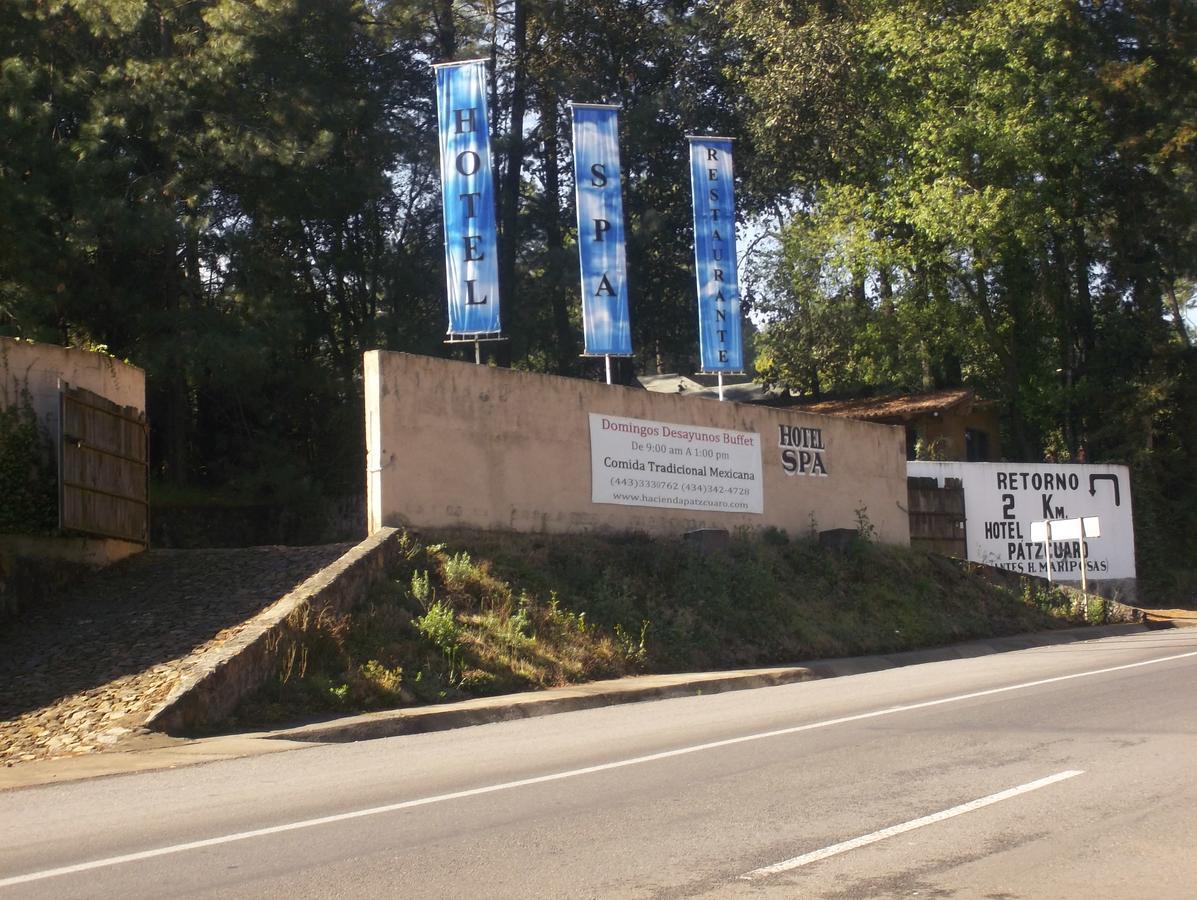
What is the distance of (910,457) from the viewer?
37.7m

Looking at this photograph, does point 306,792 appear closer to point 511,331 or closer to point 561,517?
point 561,517

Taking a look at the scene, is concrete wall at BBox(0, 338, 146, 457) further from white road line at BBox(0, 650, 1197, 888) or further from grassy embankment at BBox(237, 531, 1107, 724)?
white road line at BBox(0, 650, 1197, 888)

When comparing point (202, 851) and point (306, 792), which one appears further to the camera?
point (306, 792)

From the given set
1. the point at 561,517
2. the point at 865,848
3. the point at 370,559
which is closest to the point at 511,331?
the point at 561,517

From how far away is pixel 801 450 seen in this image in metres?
24.8

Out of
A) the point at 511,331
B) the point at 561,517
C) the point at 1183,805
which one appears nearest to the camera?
the point at 1183,805

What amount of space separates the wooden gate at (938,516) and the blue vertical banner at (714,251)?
234 inches

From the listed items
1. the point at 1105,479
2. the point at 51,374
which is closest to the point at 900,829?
the point at 51,374

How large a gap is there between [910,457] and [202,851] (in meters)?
32.4

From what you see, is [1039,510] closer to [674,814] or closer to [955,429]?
[955,429]

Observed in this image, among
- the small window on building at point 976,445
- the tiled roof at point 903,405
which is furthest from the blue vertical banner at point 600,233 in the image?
the small window on building at point 976,445

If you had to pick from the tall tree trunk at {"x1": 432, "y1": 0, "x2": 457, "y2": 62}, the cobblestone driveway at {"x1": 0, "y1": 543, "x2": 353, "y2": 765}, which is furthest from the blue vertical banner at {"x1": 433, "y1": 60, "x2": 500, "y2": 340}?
the tall tree trunk at {"x1": 432, "y1": 0, "x2": 457, "y2": 62}

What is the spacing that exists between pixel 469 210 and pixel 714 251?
222 inches

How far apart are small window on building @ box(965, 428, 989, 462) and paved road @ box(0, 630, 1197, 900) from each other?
28.3 m
